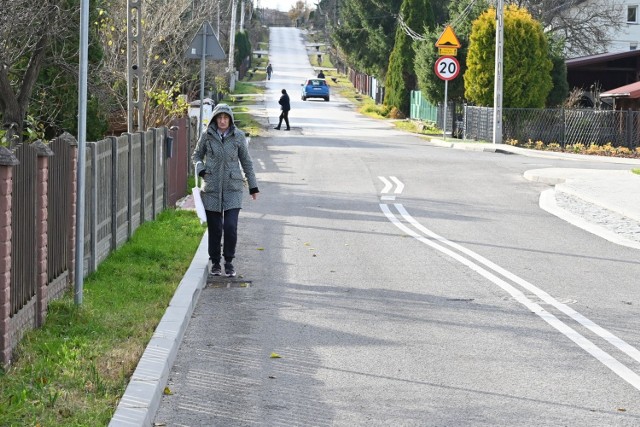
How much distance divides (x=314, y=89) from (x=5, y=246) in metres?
65.7

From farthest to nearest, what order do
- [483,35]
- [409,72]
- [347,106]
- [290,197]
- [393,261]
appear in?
1. [347,106]
2. [409,72]
3. [483,35]
4. [290,197]
5. [393,261]

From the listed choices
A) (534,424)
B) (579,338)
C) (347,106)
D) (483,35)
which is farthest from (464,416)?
(347,106)

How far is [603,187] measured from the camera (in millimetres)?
22234

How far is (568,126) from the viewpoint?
3838 centimetres

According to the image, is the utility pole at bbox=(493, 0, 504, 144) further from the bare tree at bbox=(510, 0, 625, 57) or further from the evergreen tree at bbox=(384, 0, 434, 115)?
the bare tree at bbox=(510, 0, 625, 57)

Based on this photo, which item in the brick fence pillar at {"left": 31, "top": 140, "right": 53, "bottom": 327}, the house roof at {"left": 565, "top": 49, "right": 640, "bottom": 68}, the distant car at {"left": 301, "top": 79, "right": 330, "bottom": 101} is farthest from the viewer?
the distant car at {"left": 301, "top": 79, "right": 330, "bottom": 101}

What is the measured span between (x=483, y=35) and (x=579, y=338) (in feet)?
105

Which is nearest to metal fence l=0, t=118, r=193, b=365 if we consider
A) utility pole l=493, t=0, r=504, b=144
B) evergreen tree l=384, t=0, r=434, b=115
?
utility pole l=493, t=0, r=504, b=144

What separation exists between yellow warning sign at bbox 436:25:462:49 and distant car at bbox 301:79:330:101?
99.5ft

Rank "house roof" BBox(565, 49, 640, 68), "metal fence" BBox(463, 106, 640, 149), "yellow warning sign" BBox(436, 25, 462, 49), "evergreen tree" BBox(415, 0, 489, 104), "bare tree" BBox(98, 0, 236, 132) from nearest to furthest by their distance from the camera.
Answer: "bare tree" BBox(98, 0, 236, 132)
"metal fence" BBox(463, 106, 640, 149)
"yellow warning sign" BBox(436, 25, 462, 49)
"evergreen tree" BBox(415, 0, 489, 104)
"house roof" BBox(565, 49, 640, 68)

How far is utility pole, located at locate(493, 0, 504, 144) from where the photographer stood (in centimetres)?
3709

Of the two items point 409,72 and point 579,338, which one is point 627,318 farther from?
point 409,72

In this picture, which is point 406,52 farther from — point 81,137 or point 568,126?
point 81,137

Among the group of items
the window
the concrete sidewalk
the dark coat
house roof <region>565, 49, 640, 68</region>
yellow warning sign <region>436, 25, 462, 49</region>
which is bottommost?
the concrete sidewalk
